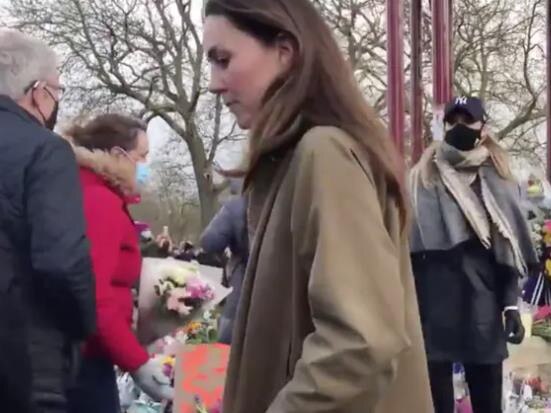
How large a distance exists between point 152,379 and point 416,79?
35.4 feet

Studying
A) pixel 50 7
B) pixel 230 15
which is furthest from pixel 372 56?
pixel 230 15

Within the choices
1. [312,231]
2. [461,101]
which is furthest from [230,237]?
[312,231]

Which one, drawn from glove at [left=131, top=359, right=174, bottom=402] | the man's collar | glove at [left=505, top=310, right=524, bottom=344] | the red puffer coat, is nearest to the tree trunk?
glove at [left=505, top=310, right=524, bottom=344]

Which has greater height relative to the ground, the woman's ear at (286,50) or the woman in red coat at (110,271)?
the woman's ear at (286,50)

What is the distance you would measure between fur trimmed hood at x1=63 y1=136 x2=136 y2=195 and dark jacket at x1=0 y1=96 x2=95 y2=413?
0.57 metres

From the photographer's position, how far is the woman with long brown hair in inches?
75.5

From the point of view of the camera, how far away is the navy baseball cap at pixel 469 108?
635 centimetres

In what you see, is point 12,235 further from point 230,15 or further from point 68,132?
point 230,15

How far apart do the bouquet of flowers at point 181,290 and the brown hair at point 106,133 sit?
585mm

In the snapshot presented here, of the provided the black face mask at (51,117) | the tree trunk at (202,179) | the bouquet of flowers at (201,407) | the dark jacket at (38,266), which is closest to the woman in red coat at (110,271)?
the black face mask at (51,117)

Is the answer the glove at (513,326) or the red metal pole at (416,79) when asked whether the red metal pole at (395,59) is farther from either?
the glove at (513,326)

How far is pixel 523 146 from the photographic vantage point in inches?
1287

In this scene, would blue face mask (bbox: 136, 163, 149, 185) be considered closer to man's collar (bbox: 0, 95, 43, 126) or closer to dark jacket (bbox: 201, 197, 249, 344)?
man's collar (bbox: 0, 95, 43, 126)

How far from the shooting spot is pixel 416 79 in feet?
48.2
